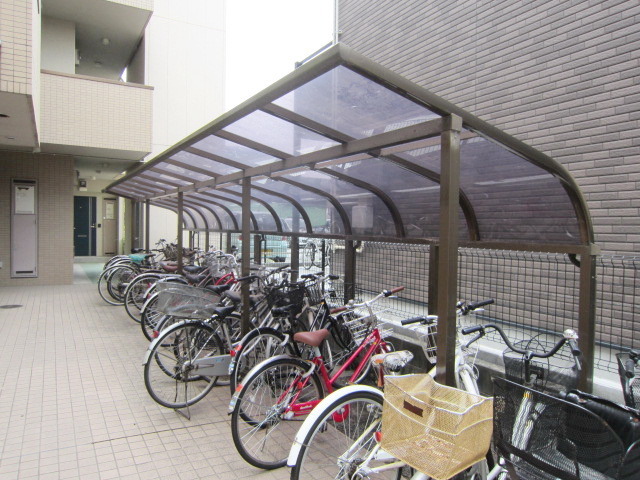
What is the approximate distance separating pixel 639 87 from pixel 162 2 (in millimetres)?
13726

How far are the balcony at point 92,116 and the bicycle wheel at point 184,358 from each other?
7.22 meters

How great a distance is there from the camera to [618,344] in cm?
435

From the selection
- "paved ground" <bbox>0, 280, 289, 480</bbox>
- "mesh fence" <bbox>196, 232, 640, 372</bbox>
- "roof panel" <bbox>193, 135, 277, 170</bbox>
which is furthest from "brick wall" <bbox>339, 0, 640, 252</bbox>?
"paved ground" <bbox>0, 280, 289, 480</bbox>

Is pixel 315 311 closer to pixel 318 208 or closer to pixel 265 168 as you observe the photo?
pixel 265 168

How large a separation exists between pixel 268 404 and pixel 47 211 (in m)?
9.95

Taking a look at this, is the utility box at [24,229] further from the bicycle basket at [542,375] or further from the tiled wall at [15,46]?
the bicycle basket at [542,375]

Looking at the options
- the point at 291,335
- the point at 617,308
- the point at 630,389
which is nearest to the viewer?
the point at 630,389

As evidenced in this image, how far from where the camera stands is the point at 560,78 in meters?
5.17

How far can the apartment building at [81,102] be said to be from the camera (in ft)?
27.6

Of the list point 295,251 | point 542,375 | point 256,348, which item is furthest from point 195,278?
point 542,375

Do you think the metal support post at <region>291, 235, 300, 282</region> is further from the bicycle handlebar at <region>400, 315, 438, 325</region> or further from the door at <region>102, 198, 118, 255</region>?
the door at <region>102, 198, 118, 255</region>

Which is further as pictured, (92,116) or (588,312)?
(92,116)

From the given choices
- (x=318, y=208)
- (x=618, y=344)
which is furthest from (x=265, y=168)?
(x=618, y=344)

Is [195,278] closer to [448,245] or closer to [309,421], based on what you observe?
[309,421]
